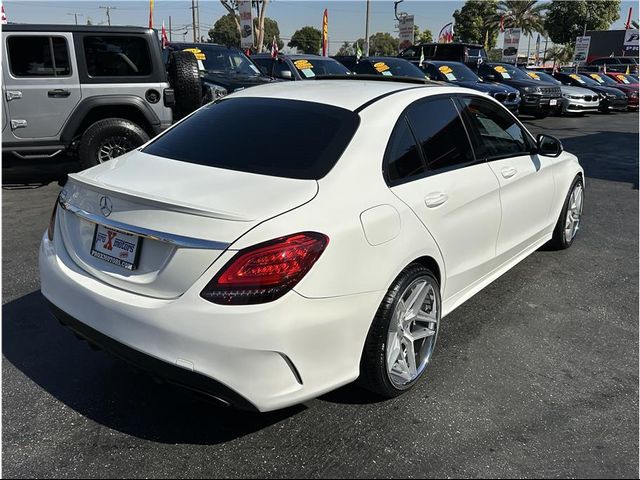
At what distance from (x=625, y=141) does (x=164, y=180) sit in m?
13.4

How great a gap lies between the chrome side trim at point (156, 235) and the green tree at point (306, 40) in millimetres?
76811

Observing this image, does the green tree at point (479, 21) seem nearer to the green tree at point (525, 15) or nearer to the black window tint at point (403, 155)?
the green tree at point (525, 15)

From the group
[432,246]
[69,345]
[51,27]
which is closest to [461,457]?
[432,246]

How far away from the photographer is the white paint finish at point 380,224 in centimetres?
242

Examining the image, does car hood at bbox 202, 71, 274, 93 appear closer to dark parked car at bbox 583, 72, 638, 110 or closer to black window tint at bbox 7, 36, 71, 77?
black window tint at bbox 7, 36, 71, 77

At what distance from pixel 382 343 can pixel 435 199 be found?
86cm

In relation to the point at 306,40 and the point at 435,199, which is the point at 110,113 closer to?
the point at 435,199

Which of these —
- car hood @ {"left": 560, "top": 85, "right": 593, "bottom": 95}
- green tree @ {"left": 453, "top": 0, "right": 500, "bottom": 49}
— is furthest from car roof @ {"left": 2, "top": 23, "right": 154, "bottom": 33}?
green tree @ {"left": 453, "top": 0, "right": 500, "bottom": 49}

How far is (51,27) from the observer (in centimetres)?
643

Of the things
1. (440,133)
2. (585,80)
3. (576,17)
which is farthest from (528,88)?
(576,17)

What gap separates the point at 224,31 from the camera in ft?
265

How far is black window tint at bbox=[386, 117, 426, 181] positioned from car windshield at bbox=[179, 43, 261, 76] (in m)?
7.51

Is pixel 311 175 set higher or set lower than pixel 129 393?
higher

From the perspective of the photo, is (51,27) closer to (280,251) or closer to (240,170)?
(240,170)
